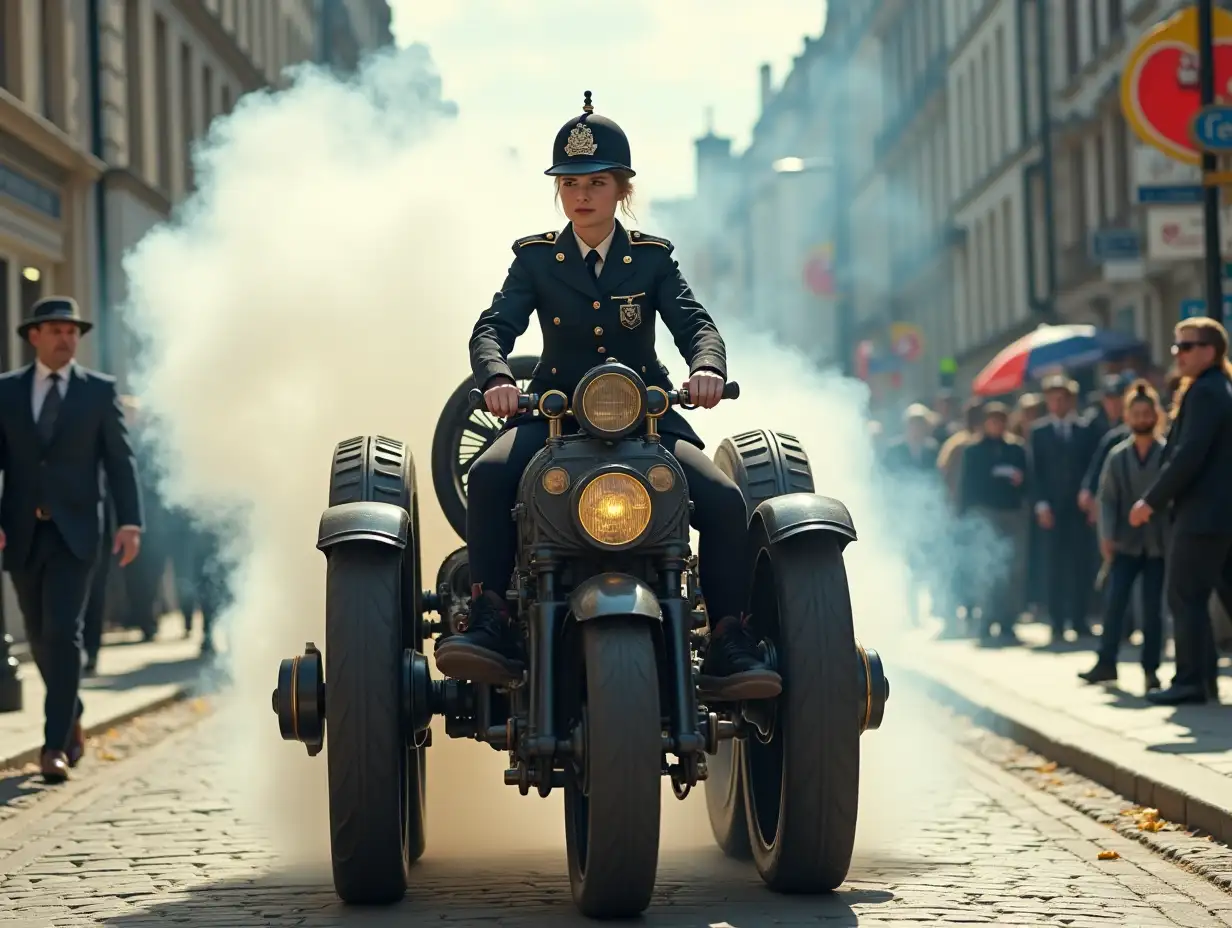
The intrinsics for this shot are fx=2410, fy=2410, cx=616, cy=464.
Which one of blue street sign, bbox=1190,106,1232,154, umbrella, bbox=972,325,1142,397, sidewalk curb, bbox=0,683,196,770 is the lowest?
sidewalk curb, bbox=0,683,196,770

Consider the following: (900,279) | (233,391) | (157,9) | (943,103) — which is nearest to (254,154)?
(233,391)

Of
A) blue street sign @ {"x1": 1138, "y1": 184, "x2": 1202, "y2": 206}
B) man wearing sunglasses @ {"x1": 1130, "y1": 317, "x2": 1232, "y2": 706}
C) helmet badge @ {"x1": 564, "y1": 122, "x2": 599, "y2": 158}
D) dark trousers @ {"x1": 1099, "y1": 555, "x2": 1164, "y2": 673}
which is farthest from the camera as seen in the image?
blue street sign @ {"x1": 1138, "y1": 184, "x2": 1202, "y2": 206}

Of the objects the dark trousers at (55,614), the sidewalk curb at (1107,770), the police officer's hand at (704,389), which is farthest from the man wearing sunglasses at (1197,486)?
the police officer's hand at (704,389)

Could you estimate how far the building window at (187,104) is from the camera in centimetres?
3045

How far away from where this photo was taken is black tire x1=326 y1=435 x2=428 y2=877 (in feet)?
22.9

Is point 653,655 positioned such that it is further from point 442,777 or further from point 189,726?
point 189,726

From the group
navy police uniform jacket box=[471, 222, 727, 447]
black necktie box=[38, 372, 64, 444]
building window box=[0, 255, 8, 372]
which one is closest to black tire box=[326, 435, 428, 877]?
navy police uniform jacket box=[471, 222, 727, 447]

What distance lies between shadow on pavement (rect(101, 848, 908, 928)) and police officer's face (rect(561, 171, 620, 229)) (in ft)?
6.14

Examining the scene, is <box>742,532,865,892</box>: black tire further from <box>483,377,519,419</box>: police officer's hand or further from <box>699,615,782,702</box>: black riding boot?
<box>483,377,519,419</box>: police officer's hand

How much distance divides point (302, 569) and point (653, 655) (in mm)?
3685

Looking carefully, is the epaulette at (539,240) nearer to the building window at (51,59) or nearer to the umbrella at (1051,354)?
the umbrella at (1051,354)

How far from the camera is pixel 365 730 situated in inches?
245

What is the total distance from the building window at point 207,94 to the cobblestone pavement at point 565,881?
23.3 m

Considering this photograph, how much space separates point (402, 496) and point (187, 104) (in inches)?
975
